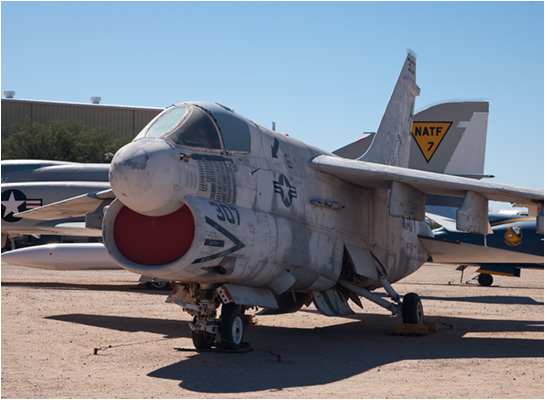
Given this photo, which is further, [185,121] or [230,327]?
[230,327]

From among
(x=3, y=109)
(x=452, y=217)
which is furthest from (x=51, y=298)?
(x=3, y=109)

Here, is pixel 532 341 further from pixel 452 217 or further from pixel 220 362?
pixel 452 217

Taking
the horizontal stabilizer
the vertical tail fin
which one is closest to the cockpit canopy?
the vertical tail fin

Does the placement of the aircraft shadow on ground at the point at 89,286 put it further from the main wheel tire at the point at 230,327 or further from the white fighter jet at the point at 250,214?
the main wheel tire at the point at 230,327

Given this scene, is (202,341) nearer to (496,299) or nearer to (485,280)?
(496,299)

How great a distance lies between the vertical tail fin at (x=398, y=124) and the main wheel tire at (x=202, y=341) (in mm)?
6258

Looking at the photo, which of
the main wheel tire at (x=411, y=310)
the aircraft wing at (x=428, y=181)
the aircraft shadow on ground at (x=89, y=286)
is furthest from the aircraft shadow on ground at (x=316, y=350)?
the aircraft shadow on ground at (x=89, y=286)

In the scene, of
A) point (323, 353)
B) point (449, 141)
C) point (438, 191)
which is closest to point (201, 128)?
point (323, 353)

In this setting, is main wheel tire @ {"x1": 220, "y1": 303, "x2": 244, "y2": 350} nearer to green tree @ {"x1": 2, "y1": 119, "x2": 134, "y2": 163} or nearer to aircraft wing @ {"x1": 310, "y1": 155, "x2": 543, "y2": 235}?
aircraft wing @ {"x1": 310, "y1": 155, "x2": 543, "y2": 235}

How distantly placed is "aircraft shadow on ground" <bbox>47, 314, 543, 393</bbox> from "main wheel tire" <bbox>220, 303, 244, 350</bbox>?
0.20m

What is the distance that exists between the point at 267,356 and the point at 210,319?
963 millimetres

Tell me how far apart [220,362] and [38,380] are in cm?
235

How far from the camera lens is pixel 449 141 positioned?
21859 mm

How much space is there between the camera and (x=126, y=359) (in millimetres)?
9805
